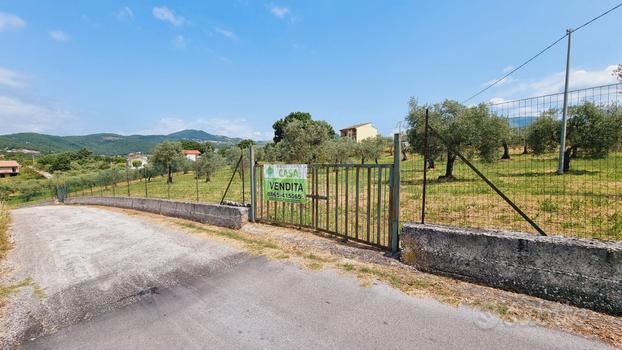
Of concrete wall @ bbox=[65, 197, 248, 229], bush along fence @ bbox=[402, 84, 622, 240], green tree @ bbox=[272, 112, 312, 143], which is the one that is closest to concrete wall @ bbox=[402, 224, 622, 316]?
bush along fence @ bbox=[402, 84, 622, 240]

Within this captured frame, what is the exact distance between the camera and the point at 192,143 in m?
144

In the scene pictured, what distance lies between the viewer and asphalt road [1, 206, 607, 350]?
2996 mm

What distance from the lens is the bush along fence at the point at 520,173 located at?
7516 millimetres

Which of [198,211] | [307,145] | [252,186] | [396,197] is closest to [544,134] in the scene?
[307,145]

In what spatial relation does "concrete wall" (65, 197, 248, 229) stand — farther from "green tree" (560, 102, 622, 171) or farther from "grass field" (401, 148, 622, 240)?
"green tree" (560, 102, 622, 171)

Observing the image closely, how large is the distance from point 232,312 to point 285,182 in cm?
420

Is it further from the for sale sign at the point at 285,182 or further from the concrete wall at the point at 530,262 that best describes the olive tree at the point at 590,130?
the concrete wall at the point at 530,262

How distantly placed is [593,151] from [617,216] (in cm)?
1596

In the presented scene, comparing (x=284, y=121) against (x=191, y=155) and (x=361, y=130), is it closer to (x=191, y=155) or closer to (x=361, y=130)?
(x=361, y=130)

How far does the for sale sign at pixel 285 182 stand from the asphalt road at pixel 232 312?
2058 millimetres

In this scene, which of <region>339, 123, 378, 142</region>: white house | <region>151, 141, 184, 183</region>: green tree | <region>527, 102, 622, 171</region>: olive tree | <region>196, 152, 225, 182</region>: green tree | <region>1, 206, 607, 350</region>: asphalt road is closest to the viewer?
<region>1, 206, 607, 350</region>: asphalt road

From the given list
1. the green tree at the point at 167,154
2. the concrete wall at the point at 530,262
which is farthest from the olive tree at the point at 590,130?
the green tree at the point at 167,154

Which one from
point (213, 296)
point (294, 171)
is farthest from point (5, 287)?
point (294, 171)

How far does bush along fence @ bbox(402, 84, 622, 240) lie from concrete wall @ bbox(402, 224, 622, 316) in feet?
1.98
